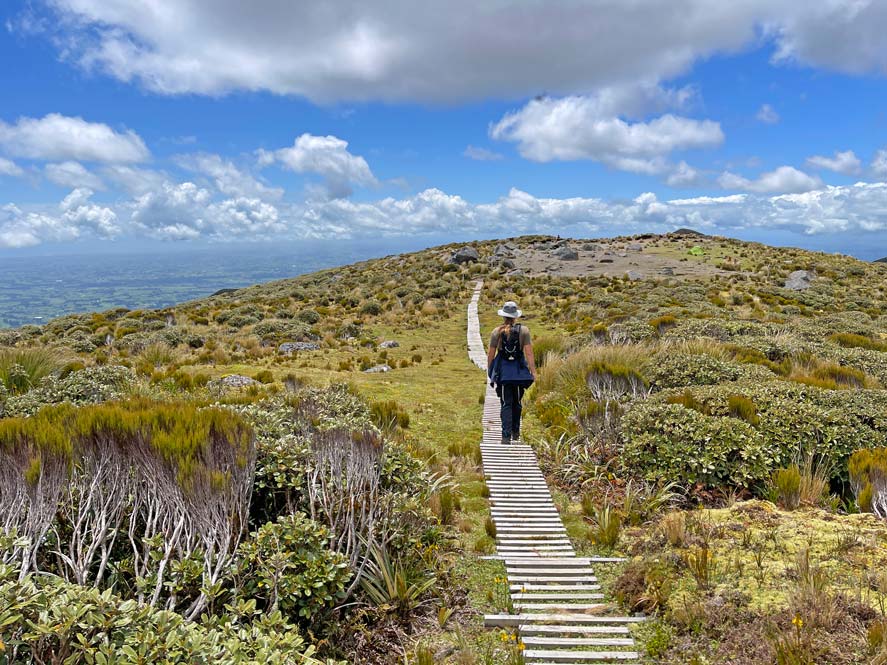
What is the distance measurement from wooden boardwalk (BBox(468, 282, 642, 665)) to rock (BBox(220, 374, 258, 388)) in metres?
6.76

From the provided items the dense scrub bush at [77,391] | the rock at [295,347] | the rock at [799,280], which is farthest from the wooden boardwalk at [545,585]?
the rock at [799,280]

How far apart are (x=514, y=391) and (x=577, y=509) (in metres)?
2.46

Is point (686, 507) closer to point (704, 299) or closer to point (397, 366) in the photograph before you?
point (397, 366)

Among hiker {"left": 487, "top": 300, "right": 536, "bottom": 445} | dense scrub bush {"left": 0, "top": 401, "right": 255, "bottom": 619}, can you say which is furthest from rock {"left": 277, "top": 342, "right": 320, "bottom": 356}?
dense scrub bush {"left": 0, "top": 401, "right": 255, "bottom": 619}

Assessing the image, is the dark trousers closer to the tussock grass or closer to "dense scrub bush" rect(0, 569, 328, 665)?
"dense scrub bush" rect(0, 569, 328, 665)

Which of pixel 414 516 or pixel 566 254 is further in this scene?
pixel 566 254

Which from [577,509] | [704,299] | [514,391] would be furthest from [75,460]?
[704,299]

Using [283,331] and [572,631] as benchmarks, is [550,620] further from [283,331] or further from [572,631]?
[283,331]

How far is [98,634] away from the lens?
2475 mm

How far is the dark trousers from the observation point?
8584 mm

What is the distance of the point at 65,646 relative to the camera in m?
2.46

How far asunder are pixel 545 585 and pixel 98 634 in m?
3.55

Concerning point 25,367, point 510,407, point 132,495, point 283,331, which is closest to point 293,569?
point 132,495

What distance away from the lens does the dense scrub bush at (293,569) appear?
376cm
